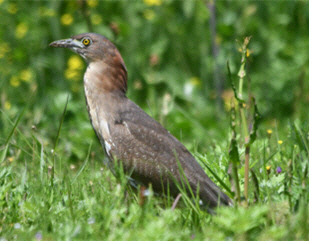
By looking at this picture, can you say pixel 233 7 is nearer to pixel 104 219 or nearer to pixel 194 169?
pixel 194 169

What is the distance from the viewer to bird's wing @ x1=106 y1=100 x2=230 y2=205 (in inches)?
160

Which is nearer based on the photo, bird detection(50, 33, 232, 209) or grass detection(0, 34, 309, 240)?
grass detection(0, 34, 309, 240)

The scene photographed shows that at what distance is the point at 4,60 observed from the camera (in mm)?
7840

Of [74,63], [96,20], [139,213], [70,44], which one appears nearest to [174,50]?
[96,20]

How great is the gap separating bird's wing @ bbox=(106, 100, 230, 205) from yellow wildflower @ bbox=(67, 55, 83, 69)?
369 centimetres

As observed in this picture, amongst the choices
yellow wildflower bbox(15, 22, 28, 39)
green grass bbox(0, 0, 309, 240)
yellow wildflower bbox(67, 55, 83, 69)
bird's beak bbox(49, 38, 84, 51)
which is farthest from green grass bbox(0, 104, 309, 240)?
yellow wildflower bbox(15, 22, 28, 39)

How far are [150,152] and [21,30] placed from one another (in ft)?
14.5

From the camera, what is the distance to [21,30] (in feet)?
25.8

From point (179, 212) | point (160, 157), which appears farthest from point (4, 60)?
point (179, 212)

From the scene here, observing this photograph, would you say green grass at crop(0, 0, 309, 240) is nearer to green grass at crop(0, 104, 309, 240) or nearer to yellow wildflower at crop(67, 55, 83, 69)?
yellow wildflower at crop(67, 55, 83, 69)

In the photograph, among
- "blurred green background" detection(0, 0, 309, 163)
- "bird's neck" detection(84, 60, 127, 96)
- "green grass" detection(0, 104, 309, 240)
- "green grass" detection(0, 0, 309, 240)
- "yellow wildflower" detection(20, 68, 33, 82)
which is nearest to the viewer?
"green grass" detection(0, 104, 309, 240)

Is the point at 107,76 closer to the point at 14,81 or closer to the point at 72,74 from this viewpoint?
the point at 72,74

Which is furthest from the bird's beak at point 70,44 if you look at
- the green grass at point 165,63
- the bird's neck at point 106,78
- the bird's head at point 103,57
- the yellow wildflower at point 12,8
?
the yellow wildflower at point 12,8

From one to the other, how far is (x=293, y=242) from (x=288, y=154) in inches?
63.5
